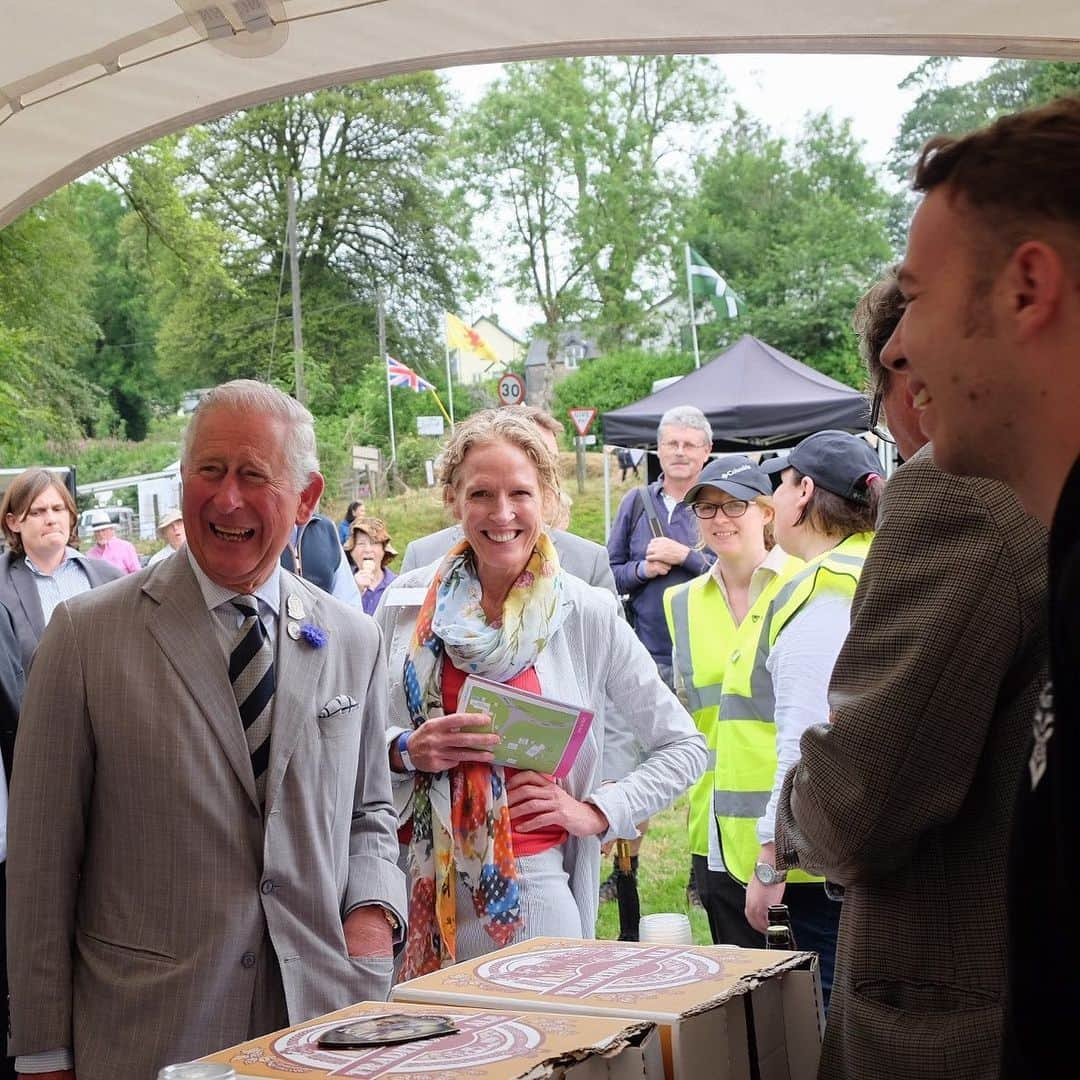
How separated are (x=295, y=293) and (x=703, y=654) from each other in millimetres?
31303

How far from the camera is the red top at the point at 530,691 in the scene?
9.88ft

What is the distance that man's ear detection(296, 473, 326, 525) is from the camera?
2.71m

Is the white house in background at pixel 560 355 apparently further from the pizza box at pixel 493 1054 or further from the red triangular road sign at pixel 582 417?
the pizza box at pixel 493 1054

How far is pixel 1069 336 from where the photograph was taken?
1.12 meters

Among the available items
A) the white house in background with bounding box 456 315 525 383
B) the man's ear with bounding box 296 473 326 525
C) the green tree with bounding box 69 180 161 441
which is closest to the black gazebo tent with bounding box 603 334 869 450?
the man's ear with bounding box 296 473 326 525

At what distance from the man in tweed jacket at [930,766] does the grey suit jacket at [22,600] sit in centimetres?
394

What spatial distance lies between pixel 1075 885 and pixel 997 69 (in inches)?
1772

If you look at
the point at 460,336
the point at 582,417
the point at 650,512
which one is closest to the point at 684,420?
the point at 650,512

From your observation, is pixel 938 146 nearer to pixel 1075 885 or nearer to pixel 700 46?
pixel 1075 885

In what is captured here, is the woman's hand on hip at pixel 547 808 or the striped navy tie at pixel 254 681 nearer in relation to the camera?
the striped navy tie at pixel 254 681

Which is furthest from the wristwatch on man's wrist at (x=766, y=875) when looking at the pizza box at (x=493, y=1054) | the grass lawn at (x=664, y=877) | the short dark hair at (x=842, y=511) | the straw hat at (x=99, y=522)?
the straw hat at (x=99, y=522)

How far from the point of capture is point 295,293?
34.3 m

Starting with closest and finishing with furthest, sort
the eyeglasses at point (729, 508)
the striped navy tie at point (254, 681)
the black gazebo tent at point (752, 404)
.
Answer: the striped navy tie at point (254, 681) < the eyeglasses at point (729, 508) < the black gazebo tent at point (752, 404)

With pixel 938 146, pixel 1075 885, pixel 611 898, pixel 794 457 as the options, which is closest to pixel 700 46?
pixel 794 457
